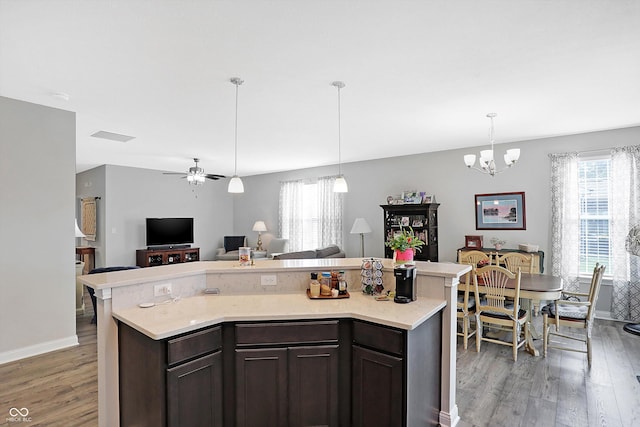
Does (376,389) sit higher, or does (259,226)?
(259,226)

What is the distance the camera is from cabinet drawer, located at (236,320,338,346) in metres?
2.06

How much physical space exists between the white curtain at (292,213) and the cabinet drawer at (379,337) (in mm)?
5998

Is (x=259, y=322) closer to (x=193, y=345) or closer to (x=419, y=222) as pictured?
(x=193, y=345)

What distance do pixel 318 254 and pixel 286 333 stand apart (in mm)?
4273

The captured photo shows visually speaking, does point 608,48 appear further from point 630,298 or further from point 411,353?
point 630,298

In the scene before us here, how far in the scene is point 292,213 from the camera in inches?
324

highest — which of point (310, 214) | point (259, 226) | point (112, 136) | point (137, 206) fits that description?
point (112, 136)

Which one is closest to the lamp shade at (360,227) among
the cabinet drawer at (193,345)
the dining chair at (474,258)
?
the dining chair at (474,258)

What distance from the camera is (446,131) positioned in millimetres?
4715

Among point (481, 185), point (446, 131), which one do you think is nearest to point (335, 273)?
point (446, 131)

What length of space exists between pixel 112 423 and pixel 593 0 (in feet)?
12.7

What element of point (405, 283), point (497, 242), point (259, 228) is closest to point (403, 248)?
point (405, 283)

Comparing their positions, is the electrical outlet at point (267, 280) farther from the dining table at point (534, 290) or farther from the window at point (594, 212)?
the window at point (594, 212)

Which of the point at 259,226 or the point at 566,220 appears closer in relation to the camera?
the point at 566,220
